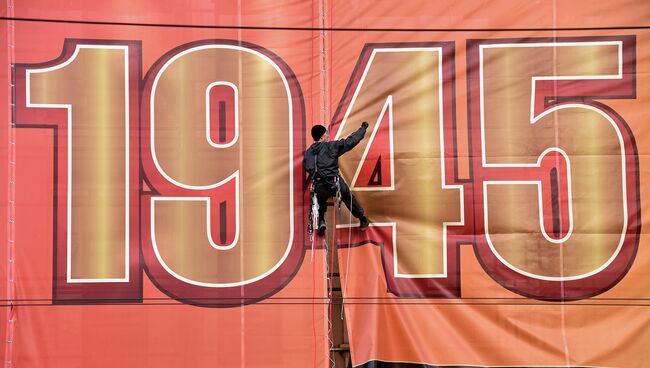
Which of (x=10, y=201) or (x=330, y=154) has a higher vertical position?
(x=330, y=154)

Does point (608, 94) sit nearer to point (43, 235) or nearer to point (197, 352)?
point (197, 352)

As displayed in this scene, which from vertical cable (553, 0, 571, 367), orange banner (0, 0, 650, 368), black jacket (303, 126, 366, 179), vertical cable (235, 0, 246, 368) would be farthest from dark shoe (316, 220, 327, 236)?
vertical cable (553, 0, 571, 367)

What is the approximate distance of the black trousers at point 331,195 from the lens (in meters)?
6.78

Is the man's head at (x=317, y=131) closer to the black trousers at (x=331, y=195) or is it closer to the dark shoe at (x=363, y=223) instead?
the black trousers at (x=331, y=195)

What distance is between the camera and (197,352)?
688cm

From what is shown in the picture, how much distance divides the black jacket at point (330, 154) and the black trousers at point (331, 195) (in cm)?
7

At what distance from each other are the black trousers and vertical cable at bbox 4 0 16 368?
9.40ft

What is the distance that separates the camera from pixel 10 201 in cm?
695

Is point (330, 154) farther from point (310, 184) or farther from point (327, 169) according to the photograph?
point (310, 184)

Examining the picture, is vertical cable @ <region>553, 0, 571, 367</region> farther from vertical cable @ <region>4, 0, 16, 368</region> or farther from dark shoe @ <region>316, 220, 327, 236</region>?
vertical cable @ <region>4, 0, 16, 368</region>

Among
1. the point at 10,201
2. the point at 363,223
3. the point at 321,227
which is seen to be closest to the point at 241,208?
the point at 321,227

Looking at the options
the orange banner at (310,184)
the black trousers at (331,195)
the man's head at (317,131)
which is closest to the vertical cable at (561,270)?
the orange banner at (310,184)

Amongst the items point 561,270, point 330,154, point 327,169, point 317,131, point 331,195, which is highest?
point 317,131

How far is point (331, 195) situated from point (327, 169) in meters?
0.28
